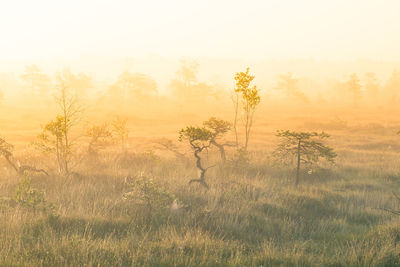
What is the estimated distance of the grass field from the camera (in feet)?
13.3

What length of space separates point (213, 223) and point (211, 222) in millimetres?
74

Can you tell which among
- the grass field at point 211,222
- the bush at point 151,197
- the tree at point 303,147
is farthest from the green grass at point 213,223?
the tree at point 303,147

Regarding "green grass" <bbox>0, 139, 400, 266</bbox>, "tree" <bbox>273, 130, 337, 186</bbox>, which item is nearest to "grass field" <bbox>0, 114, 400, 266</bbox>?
"green grass" <bbox>0, 139, 400, 266</bbox>

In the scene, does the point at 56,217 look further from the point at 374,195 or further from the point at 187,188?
the point at 374,195

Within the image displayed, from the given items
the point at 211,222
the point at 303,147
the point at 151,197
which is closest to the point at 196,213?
the point at 211,222

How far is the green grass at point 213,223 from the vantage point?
159 inches

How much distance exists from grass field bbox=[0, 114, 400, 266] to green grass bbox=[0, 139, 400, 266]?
0.02 m

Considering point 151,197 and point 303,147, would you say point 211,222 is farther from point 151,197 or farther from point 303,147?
point 303,147

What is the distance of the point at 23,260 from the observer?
3.73 meters

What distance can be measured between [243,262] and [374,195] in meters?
5.79

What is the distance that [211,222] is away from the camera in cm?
561

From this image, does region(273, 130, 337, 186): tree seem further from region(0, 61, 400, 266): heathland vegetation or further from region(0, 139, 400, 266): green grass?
region(0, 139, 400, 266): green grass

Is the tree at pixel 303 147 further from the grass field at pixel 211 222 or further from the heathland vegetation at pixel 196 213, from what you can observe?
the grass field at pixel 211 222

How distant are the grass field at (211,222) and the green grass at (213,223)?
2 centimetres
